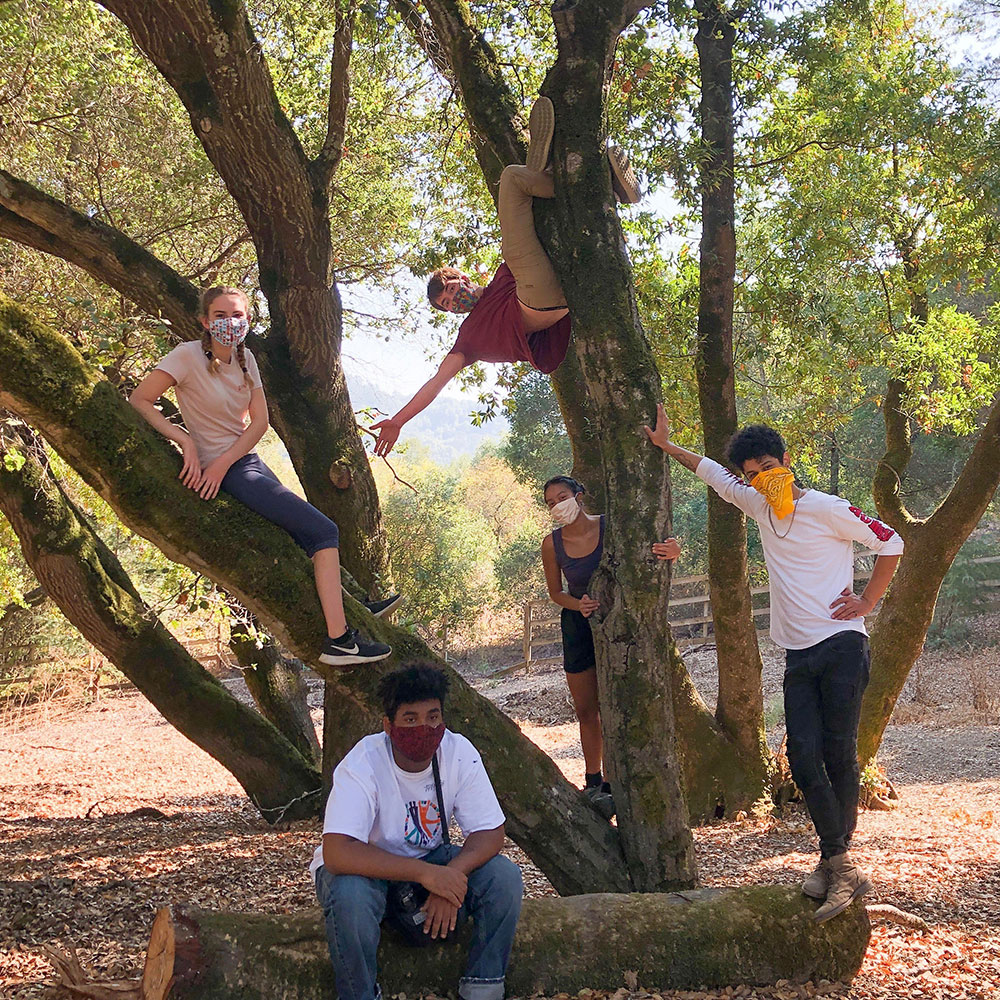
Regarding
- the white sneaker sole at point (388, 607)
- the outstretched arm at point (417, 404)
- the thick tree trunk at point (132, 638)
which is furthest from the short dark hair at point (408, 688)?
the thick tree trunk at point (132, 638)

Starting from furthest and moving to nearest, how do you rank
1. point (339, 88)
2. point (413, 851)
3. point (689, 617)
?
point (689, 617) → point (339, 88) → point (413, 851)

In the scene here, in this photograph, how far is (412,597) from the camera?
23.0 meters

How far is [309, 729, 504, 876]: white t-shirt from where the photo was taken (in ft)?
10.7

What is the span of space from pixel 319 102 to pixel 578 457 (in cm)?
576

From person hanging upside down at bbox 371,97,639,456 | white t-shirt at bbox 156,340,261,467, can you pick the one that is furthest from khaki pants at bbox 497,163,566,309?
white t-shirt at bbox 156,340,261,467

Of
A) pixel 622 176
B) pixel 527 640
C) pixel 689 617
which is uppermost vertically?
pixel 622 176

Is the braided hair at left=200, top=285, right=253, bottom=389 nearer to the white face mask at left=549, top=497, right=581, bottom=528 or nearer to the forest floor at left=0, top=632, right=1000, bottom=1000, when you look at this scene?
the white face mask at left=549, top=497, right=581, bottom=528

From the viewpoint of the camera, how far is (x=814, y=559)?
12.8 ft

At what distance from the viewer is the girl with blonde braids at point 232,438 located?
3709 mm

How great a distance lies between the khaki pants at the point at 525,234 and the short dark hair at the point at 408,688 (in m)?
1.77

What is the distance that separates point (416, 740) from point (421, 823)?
29 centimetres

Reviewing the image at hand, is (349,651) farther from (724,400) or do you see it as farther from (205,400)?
(724,400)

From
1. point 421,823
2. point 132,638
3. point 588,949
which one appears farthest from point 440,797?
point 132,638

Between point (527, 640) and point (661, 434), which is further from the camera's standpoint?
point (527, 640)
